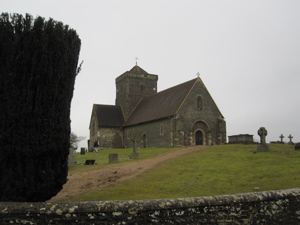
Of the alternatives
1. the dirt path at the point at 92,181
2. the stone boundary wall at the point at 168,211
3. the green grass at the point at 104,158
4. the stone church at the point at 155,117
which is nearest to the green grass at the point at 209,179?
the dirt path at the point at 92,181

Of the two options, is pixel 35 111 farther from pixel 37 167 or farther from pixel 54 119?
pixel 37 167

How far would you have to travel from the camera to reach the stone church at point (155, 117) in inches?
1264

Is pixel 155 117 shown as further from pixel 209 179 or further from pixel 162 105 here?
pixel 209 179

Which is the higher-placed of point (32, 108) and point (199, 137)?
point (32, 108)

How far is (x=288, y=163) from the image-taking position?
1452 cm

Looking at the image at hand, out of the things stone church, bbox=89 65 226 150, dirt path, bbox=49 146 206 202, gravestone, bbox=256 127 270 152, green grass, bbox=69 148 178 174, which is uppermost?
stone church, bbox=89 65 226 150

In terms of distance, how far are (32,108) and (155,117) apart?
1063 inches

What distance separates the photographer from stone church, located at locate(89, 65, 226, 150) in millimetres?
32094

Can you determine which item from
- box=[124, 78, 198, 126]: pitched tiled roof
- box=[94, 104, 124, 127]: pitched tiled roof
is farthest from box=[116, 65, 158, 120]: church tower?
box=[124, 78, 198, 126]: pitched tiled roof

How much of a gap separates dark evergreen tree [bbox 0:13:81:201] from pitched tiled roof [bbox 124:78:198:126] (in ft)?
77.5

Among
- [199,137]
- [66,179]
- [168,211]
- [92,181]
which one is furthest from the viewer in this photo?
[199,137]

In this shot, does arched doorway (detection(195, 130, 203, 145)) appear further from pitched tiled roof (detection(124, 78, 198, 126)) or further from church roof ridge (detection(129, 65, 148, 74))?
church roof ridge (detection(129, 65, 148, 74))

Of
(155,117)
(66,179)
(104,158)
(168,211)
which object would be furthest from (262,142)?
(155,117)

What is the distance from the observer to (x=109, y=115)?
150 feet
